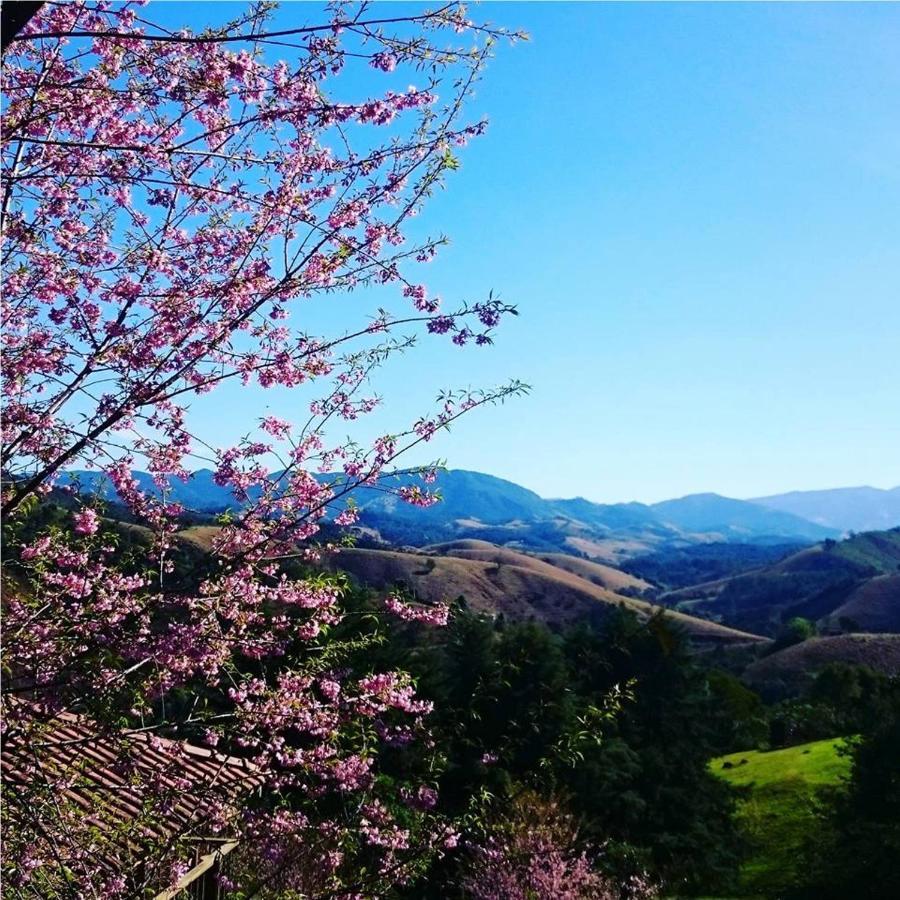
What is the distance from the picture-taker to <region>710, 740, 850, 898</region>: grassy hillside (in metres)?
32.0

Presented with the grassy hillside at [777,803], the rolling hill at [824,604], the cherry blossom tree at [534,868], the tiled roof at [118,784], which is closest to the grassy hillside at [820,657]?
the rolling hill at [824,604]

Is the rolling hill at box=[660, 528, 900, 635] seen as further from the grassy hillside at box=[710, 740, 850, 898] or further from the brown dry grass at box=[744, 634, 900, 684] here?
the grassy hillside at box=[710, 740, 850, 898]

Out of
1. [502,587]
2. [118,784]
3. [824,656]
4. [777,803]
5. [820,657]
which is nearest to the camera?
[118,784]

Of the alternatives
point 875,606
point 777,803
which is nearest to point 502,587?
point 875,606

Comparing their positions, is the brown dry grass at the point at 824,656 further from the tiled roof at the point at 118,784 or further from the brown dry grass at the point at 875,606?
the tiled roof at the point at 118,784

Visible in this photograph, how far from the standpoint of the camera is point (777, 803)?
4053 centimetres

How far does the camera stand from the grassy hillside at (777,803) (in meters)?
32.0

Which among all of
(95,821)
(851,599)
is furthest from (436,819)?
(851,599)

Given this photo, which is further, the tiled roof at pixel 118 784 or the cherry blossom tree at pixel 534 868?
the cherry blossom tree at pixel 534 868

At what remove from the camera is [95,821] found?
234 inches

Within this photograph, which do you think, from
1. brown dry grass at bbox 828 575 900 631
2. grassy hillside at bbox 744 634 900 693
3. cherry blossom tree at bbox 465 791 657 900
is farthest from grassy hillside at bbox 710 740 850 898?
brown dry grass at bbox 828 575 900 631

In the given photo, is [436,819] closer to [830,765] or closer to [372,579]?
[830,765]

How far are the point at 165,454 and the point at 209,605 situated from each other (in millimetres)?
1438

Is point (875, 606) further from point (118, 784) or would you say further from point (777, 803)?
point (118, 784)
